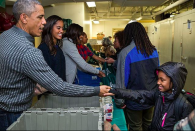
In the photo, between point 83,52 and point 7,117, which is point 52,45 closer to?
point 7,117

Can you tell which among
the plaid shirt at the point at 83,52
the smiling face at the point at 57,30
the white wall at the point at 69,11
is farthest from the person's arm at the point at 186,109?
the white wall at the point at 69,11

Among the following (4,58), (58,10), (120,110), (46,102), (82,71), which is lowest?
(120,110)

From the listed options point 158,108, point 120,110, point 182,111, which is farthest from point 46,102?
point 182,111

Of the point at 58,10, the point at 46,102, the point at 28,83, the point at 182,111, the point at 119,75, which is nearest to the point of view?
the point at 28,83

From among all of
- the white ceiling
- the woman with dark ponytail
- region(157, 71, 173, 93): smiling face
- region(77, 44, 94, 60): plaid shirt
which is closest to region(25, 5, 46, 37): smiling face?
the woman with dark ponytail

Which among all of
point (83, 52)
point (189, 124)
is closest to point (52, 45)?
point (83, 52)

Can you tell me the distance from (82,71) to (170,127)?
4.39ft

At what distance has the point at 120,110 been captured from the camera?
1931 mm

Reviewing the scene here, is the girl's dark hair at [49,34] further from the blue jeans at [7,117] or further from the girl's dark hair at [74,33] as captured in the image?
the blue jeans at [7,117]

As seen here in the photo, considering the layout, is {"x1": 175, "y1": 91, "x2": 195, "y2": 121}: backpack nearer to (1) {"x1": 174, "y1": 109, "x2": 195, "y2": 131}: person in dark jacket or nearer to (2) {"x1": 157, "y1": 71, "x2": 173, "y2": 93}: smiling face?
(2) {"x1": 157, "y1": 71, "x2": 173, "y2": 93}: smiling face

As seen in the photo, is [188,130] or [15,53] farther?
[15,53]

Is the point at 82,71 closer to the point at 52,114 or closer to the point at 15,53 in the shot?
the point at 52,114

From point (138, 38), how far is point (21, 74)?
1.22 m

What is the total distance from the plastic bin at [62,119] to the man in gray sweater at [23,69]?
108mm
